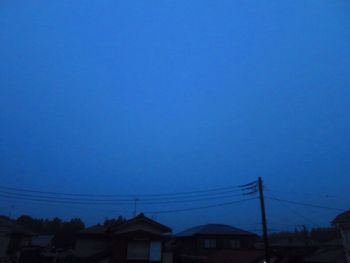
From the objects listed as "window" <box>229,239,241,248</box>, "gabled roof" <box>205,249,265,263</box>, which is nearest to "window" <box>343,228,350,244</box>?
A: "gabled roof" <box>205,249,265,263</box>

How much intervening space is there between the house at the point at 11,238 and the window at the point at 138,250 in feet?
50.4

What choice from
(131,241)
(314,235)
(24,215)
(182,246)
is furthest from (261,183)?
(24,215)

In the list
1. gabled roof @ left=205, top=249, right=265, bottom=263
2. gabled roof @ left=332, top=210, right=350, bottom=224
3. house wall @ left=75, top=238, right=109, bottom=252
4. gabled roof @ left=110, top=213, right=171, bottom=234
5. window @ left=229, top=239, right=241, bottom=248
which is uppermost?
gabled roof @ left=332, top=210, right=350, bottom=224

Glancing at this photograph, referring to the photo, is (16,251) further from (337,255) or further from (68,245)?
(337,255)

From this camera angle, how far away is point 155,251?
29297 millimetres

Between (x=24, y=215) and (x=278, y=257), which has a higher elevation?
(x=24, y=215)

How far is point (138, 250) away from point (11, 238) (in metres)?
Result: 22.7

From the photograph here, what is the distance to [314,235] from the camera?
8238 cm

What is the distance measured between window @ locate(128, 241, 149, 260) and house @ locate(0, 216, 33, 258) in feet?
50.4

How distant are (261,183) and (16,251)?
36.5 m

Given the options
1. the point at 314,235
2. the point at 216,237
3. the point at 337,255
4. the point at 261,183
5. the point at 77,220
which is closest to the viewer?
the point at 261,183

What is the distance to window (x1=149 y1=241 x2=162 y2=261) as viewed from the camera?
29.0 meters

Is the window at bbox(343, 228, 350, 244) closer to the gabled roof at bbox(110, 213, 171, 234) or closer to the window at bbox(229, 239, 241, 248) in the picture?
the window at bbox(229, 239, 241, 248)

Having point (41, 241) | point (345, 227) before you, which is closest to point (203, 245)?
point (345, 227)
